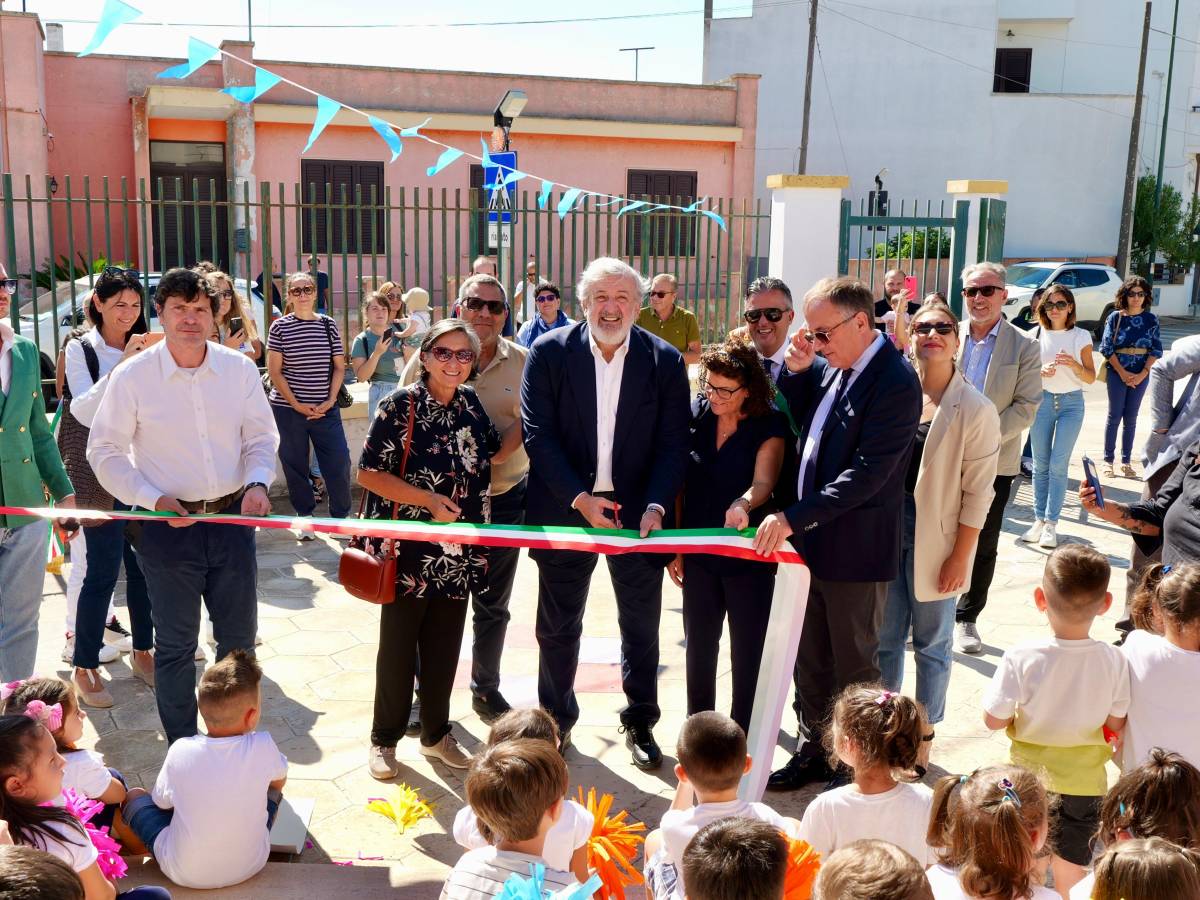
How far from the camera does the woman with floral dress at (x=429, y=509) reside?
170 inches

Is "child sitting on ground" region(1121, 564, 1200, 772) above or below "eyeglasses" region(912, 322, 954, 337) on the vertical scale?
below

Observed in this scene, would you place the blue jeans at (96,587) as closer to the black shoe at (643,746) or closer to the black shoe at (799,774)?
the black shoe at (643,746)

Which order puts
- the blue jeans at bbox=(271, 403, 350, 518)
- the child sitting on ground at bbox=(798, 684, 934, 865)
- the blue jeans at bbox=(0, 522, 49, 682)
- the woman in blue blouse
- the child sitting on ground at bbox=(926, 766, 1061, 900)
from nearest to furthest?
1. the child sitting on ground at bbox=(926, 766, 1061, 900)
2. the child sitting on ground at bbox=(798, 684, 934, 865)
3. the blue jeans at bbox=(0, 522, 49, 682)
4. the blue jeans at bbox=(271, 403, 350, 518)
5. the woman in blue blouse

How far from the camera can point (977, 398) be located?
4500 mm

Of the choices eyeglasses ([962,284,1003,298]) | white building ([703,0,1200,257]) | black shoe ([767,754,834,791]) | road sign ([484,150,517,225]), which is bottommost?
black shoe ([767,754,834,791])

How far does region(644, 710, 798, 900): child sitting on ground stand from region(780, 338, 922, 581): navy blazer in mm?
1166

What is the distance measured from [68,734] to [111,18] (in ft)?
15.8

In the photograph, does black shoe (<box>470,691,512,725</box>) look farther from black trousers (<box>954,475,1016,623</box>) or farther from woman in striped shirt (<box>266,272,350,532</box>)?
woman in striped shirt (<box>266,272,350,532</box>)

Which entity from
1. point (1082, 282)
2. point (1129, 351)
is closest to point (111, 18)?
point (1129, 351)

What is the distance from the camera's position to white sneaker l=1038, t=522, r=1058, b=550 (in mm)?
7949

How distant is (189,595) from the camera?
163 inches

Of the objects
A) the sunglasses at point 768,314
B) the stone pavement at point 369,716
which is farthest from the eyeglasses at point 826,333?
the stone pavement at point 369,716

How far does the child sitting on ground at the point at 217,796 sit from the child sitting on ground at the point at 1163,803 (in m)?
2.28

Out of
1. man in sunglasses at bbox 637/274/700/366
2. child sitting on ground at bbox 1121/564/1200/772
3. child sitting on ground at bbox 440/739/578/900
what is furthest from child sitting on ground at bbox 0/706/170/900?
man in sunglasses at bbox 637/274/700/366
